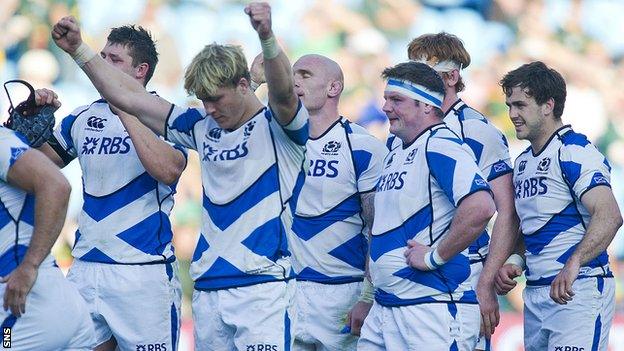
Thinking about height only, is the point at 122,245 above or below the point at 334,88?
below

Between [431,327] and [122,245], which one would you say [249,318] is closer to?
[431,327]

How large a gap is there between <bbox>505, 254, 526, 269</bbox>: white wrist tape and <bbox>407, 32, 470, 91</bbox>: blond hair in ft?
4.01

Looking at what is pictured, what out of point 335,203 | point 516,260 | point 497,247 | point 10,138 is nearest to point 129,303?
point 335,203

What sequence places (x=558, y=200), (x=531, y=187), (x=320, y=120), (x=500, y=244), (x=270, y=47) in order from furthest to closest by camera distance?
(x=320, y=120)
(x=500, y=244)
(x=531, y=187)
(x=558, y=200)
(x=270, y=47)

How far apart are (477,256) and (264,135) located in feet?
7.05

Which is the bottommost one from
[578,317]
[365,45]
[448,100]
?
[578,317]

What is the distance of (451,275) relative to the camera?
7336mm

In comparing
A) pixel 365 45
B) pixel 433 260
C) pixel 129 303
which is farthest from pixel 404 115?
pixel 365 45

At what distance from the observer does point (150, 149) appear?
7.82m

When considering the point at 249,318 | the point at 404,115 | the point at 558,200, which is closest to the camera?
the point at 249,318

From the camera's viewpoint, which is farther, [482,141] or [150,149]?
[482,141]

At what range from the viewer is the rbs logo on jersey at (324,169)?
860cm

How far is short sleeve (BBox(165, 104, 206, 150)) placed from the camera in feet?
24.5

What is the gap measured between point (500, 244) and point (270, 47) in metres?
2.51
